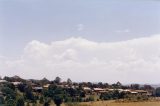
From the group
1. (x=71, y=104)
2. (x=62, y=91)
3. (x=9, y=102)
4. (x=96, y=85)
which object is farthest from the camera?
(x=96, y=85)

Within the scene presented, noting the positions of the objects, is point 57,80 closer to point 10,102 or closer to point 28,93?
point 28,93

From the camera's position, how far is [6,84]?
12.1m

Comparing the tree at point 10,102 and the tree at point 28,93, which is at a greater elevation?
the tree at point 28,93

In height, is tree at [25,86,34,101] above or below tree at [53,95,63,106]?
above

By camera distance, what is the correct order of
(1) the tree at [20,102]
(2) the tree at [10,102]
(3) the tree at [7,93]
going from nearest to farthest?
(3) the tree at [7,93] < (2) the tree at [10,102] < (1) the tree at [20,102]

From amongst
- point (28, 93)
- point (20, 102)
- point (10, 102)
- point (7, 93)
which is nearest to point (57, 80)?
point (28, 93)

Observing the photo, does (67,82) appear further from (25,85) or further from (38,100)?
(38,100)

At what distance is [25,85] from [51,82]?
9.81 ft

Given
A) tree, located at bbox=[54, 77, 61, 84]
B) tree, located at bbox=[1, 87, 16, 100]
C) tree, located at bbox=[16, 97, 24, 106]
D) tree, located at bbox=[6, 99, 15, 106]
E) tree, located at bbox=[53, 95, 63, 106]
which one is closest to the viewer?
tree, located at bbox=[1, 87, 16, 100]

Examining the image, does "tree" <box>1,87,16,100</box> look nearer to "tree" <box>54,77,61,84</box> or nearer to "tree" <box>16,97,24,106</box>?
"tree" <box>16,97,24,106</box>

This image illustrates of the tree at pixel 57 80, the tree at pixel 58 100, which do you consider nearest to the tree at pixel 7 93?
the tree at pixel 58 100

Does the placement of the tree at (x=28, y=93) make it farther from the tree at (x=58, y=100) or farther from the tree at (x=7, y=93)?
the tree at (x=7, y=93)

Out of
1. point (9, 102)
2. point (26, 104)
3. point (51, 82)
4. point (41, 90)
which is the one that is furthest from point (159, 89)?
point (9, 102)

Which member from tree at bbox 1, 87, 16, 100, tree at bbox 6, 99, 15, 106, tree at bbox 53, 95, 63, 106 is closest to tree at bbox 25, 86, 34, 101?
tree at bbox 53, 95, 63, 106
